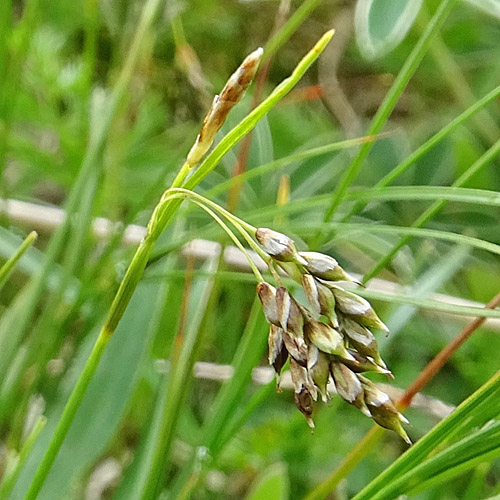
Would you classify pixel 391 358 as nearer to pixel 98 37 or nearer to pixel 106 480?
pixel 106 480

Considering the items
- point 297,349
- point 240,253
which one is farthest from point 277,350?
point 240,253

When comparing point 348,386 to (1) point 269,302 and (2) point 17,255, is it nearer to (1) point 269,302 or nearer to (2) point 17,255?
(1) point 269,302

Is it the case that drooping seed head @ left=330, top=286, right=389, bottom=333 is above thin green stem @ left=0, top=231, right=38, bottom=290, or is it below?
above

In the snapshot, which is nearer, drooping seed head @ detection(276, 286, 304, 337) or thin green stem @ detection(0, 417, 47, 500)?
drooping seed head @ detection(276, 286, 304, 337)

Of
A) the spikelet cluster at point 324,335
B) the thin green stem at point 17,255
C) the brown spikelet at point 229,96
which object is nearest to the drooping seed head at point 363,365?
the spikelet cluster at point 324,335

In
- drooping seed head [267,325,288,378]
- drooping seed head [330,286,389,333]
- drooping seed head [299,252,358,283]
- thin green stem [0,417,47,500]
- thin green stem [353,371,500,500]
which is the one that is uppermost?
drooping seed head [299,252,358,283]

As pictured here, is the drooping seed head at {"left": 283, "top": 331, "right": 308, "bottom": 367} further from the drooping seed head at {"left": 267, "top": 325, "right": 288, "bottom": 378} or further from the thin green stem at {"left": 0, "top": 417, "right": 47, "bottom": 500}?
the thin green stem at {"left": 0, "top": 417, "right": 47, "bottom": 500}

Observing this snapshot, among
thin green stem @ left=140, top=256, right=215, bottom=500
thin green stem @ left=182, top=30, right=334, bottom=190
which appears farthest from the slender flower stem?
thin green stem @ left=140, top=256, right=215, bottom=500

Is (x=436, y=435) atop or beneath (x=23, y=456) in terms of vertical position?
atop

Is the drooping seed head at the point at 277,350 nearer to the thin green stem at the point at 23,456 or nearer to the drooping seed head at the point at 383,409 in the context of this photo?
the drooping seed head at the point at 383,409
